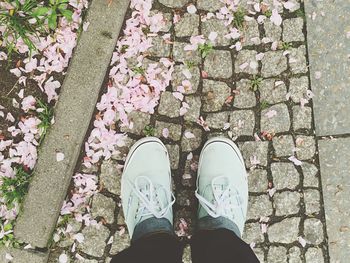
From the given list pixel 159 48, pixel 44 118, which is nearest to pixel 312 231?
pixel 159 48

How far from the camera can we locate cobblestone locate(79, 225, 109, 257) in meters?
2.98

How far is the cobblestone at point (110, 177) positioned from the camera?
2.99 m

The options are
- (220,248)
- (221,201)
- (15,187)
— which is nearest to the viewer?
(220,248)

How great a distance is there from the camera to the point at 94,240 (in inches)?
117

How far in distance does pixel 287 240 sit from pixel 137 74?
3.85 feet

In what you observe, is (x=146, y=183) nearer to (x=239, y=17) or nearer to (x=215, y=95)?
(x=215, y=95)

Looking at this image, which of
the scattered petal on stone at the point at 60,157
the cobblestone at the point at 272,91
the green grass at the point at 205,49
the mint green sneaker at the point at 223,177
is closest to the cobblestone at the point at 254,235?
the mint green sneaker at the point at 223,177

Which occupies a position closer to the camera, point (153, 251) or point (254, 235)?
point (153, 251)

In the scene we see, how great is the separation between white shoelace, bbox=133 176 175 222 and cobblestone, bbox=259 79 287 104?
0.71 metres

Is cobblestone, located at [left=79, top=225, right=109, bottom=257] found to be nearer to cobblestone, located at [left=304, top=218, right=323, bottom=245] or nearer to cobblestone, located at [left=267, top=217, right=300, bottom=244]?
cobblestone, located at [left=267, top=217, right=300, bottom=244]

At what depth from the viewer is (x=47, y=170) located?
2961 mm

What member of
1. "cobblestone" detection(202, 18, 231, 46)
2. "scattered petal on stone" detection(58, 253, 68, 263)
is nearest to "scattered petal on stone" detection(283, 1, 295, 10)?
"cobblestone" detection(202, 18, 231, 46)

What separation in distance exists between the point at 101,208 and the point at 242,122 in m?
0.87

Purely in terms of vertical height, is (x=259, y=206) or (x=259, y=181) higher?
(x=259, y=181)
